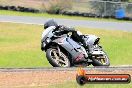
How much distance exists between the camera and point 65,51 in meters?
13.1

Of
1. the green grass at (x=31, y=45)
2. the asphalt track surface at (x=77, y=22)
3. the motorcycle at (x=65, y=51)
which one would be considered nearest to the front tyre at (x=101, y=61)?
the motorcycle at (x=65, y=51)

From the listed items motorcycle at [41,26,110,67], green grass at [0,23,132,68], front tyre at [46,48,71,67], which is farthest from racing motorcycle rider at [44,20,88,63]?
green grass at [0,23,132,68]

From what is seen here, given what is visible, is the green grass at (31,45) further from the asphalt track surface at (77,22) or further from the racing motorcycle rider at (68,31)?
the racing motorcycle rider at (68,31)

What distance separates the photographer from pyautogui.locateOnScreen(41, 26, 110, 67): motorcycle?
42.6 ft

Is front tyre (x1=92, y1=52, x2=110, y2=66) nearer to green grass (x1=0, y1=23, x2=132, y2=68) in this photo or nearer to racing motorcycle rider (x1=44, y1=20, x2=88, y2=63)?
racing motorcycle rider (x1=44, y1=20, x2=88, y2=63)

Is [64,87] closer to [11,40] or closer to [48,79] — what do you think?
[48,79]

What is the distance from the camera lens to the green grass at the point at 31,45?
2133 cm

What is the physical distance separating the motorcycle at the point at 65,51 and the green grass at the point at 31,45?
227 inches

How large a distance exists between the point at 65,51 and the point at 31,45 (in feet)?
47.7

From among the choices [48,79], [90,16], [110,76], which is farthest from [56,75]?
[90,16]

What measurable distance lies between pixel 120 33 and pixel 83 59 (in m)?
20.8

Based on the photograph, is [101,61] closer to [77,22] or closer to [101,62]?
[101,62]

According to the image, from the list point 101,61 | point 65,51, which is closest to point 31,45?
point 101,61

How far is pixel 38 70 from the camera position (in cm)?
1147
